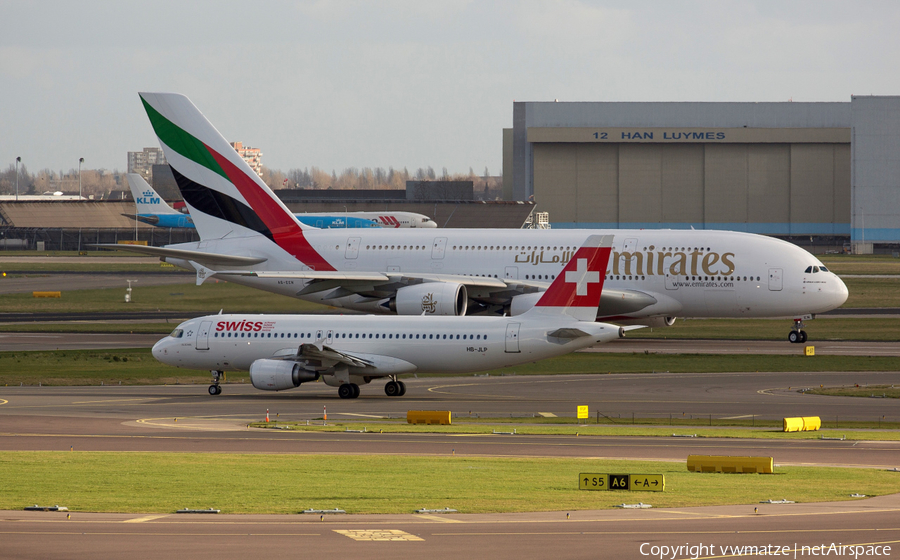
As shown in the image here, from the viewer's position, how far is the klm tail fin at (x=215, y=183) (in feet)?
206

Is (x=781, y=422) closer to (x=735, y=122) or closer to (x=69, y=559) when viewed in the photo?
(x=69, y=559)

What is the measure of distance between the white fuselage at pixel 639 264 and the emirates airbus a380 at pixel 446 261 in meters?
0.06

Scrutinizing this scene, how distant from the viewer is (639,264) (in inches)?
2306

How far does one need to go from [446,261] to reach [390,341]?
57.2ft

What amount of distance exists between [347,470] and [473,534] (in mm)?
8678

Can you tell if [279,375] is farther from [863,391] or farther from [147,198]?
[147,198]

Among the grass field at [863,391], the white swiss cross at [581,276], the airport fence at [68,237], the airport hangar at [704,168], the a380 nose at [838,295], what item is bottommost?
the grass field at [863,391]

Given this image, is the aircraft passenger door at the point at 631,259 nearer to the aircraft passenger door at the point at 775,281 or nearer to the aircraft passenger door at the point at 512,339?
the aircraft passenger door at the point at 775,281

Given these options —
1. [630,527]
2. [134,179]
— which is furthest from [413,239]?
[134,179]

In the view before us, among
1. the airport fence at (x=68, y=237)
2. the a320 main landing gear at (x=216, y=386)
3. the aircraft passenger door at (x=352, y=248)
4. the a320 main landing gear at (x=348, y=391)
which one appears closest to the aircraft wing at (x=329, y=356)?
the a320 main landing gear at (x=348, y=391)

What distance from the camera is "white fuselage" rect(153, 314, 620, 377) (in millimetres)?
42969

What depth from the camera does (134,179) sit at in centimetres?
14338

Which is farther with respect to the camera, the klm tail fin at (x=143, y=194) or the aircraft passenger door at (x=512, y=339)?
the klm tail fin at (x=143, y=194)

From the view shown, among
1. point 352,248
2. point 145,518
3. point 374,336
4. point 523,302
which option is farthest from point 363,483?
point 352,248
